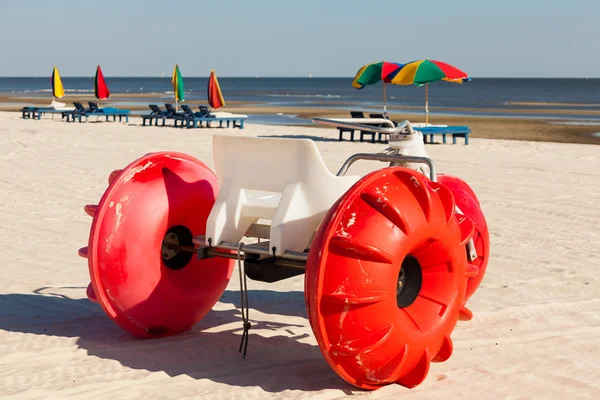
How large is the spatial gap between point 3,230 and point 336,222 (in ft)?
17.3

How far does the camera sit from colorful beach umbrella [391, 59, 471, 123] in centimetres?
1916

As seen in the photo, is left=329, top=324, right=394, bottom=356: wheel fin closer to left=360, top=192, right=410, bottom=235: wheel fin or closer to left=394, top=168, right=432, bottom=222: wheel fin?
left=360, top=192, right=410, bottom=235: wheel fin

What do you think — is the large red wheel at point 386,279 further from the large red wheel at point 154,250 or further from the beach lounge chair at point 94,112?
the beach lounge chair at point 94,112

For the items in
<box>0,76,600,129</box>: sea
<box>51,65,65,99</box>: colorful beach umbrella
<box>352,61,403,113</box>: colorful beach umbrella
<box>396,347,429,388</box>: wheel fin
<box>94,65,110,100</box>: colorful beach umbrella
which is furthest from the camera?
<box>0,76,600,129</box>: sea

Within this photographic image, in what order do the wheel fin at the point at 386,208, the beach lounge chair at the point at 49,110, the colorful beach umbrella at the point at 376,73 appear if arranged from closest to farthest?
the wheel fin at the point at 386,208, the colorful beach umbrella at the point at 376,73, the beach lounge chair at the point at 49,110

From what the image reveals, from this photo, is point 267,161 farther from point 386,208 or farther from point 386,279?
point 386,279

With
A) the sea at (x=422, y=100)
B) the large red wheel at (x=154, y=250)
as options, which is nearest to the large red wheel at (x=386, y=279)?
the large red wheel at (x=154, y=250)

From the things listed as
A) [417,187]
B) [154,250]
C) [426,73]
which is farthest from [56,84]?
[417,187]

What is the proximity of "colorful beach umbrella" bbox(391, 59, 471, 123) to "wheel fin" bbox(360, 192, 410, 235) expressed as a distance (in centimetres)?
1535

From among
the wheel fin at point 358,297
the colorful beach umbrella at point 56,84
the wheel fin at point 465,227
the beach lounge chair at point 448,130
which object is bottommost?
the wheel fin at point 358,297

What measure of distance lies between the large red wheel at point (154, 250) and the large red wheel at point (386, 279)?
4.37 feet

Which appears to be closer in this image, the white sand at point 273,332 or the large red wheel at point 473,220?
the white sand at point 273,332

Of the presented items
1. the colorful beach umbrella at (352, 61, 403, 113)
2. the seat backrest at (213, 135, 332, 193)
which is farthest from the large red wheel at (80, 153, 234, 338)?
the colorful beach umbrella at (352, 61, 403, 113)

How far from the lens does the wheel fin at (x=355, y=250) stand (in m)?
3.73
